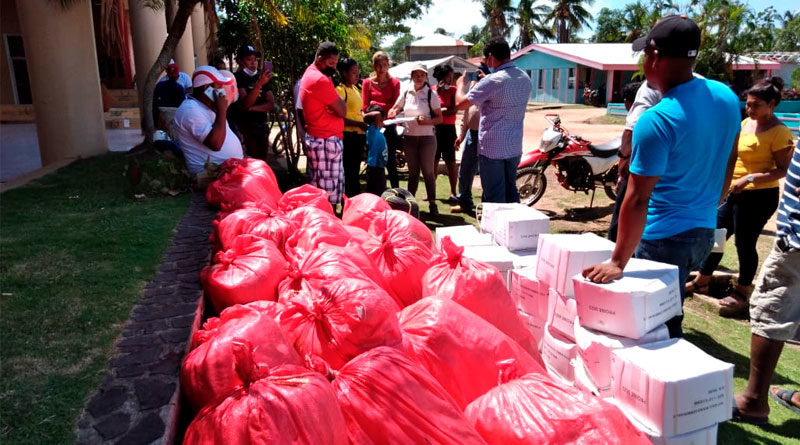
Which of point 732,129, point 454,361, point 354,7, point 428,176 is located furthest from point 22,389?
point 354,7

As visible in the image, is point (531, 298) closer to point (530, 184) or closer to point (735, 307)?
point (735, 307)

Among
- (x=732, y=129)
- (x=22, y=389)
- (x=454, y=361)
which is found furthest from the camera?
(x=732, y=129)

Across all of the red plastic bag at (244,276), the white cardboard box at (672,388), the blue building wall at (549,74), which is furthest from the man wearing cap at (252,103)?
the blue building wall at (549,74)

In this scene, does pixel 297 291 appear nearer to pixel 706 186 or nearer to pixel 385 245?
pixel 385 245

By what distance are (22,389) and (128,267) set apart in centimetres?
121

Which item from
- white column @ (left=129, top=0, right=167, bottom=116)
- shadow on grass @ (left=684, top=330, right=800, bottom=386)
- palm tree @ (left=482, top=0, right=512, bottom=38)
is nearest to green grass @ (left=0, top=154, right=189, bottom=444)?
shadow on grass @ (left=684, top=330, right=800, bottom=386)

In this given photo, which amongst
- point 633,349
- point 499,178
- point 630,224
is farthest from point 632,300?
point 499,178

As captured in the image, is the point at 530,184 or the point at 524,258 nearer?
the point at 524,258

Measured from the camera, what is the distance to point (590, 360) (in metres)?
2.39

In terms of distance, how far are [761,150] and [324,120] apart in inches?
141

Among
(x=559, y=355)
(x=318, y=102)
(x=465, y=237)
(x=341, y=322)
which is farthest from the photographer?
(x=318, y=102)

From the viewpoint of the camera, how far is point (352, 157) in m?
6.09

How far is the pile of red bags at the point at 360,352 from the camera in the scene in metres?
1.59

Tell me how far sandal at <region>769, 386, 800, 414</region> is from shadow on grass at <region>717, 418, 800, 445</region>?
74 mm
